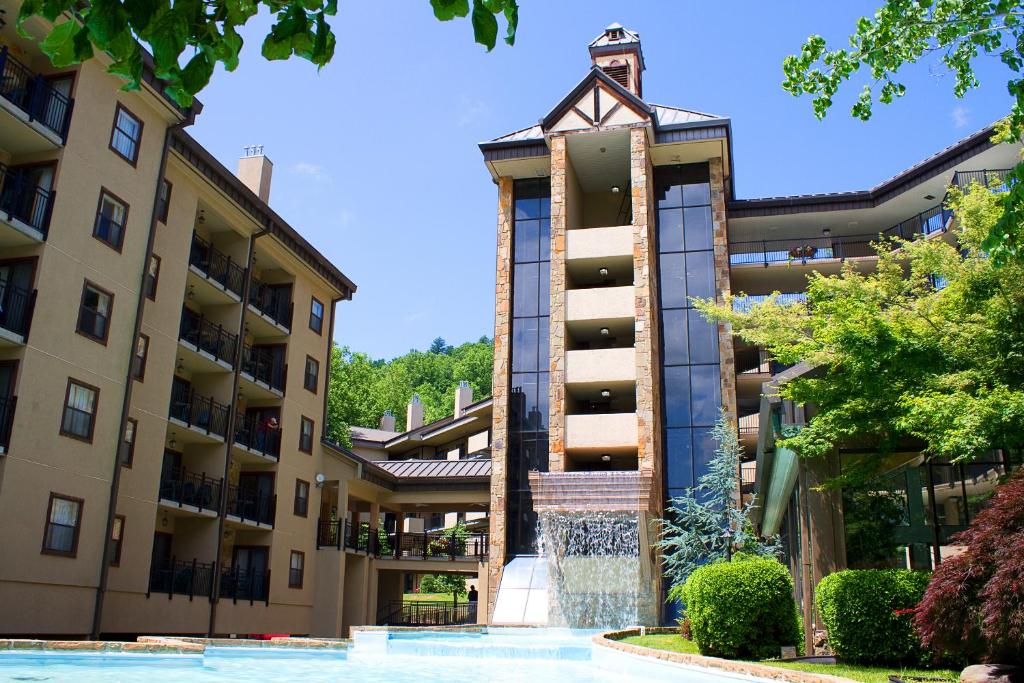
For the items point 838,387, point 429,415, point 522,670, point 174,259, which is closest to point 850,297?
point 838,387

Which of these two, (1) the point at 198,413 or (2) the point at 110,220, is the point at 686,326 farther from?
(2) the point at 110,220

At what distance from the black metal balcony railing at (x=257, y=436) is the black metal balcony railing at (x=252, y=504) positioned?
142cm

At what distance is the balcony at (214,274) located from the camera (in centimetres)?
2834

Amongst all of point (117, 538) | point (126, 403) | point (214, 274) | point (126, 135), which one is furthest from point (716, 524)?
point (126, 135)

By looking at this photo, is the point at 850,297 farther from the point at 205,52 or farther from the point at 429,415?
the point at 429,415

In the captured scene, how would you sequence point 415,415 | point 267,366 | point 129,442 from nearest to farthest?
point 129,442 → point 267,366 → point 415,415

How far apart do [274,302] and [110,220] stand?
36.3 ft

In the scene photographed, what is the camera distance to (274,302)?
1313 inches

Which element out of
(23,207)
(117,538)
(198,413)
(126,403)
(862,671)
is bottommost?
(862,671)

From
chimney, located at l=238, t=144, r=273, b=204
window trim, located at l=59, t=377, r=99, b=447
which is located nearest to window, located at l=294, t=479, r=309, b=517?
chimney, located at l=238, t=144, r=273, b=204

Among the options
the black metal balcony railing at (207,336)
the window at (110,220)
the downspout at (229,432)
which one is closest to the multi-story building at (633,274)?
the downspout at (229,432)

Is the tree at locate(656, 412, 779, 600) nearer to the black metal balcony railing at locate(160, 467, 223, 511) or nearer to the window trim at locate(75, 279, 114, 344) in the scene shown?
the black metal balcony railing at locate(160, 467, 223, 511)

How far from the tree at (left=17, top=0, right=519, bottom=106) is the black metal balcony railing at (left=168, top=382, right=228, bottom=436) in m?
24.9

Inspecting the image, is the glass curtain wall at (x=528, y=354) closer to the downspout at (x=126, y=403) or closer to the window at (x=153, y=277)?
the window at (x=153, y=277)
